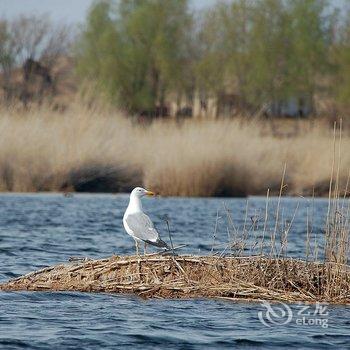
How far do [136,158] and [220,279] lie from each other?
808 inches

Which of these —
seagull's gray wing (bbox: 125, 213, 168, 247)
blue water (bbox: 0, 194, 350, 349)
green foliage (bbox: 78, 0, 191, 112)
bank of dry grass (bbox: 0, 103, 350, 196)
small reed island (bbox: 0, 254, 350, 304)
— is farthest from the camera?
green foliage (bbox: 78, 0, 191, 112)

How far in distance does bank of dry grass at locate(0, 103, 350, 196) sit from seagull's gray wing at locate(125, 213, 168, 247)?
18.0 meters

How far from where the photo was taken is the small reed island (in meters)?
11.5

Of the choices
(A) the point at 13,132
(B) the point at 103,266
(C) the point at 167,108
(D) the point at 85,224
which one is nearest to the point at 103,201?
(A) the point at 13,132

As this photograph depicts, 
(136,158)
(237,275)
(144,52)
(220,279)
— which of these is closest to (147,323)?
(220,279)

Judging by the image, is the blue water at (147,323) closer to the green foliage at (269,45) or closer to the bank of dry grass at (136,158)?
the bank of dry grass at (136,158)

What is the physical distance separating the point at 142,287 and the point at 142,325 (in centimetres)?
116

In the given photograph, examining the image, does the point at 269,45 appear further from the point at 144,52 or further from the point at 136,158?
the point at 136,158

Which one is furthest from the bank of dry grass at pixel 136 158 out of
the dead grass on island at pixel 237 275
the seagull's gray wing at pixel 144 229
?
the dead grass on island at pixel 237 275

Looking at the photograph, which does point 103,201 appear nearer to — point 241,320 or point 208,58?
point 241,320

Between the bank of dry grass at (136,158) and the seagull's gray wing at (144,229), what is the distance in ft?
59.1

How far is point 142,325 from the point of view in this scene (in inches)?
410

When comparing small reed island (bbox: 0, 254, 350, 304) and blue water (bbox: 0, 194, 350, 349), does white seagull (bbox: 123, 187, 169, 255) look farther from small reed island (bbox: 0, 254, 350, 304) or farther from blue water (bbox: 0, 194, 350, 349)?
blue water (bbox: 0, 194, 350, 349)

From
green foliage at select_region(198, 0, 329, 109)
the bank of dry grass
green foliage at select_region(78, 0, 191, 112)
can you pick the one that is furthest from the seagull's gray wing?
green foliage at select_region(198, 0, 329, 109)
